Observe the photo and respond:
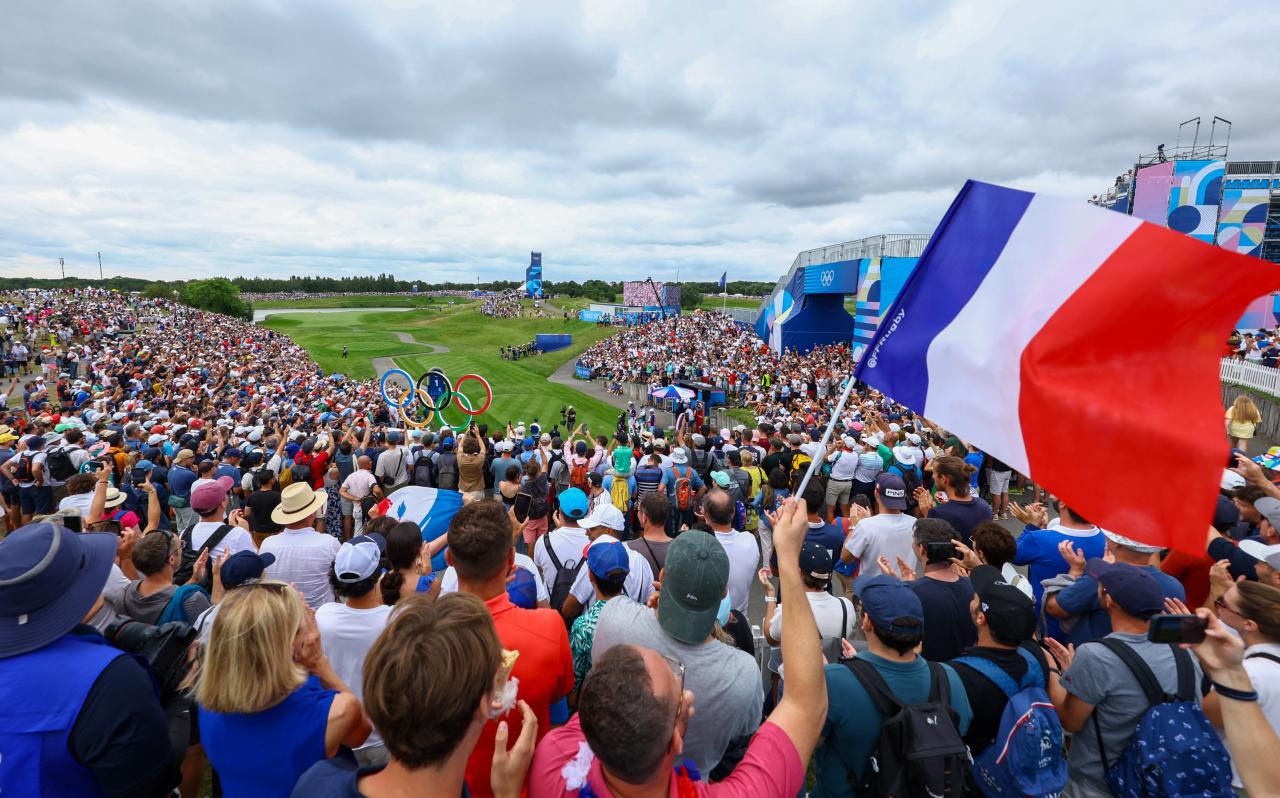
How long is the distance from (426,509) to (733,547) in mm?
3183

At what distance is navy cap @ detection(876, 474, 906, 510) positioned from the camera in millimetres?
5262

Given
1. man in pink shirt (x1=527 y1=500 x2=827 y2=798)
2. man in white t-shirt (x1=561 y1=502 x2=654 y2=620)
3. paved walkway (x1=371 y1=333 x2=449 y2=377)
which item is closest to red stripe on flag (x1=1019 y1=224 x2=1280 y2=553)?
man in pink shirt (x1=527 y1=500 x2=827 y2=798)

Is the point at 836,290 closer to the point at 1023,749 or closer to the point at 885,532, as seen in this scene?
the point at 885,532

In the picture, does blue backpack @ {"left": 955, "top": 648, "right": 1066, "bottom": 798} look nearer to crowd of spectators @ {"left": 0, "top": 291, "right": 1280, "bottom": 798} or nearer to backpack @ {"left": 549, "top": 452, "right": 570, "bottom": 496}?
crowd of spectators @ {"left": 0, "top": 291, "right": 1280, "bottom": 798}

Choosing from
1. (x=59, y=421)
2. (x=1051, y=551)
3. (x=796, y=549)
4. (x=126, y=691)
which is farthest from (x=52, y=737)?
(x=59, y=421)

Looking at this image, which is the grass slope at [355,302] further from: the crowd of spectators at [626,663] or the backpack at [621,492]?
the crowd of spectators at [626,663]

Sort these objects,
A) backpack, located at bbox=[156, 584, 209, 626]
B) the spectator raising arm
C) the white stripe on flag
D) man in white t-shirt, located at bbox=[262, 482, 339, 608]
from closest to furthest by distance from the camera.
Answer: the spectator raising arm, the white stripe on flag, backpack, located at bbox=[156, 584, 209, 626], man in white t-shirt, located at bbox=[262, 482, 339, 608]

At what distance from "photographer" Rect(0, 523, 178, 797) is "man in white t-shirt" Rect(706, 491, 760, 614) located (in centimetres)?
357

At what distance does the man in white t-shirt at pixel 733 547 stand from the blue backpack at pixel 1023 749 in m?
2.05

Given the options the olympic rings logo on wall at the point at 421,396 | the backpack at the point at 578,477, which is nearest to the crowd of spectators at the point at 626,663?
the backpack at the point at 578,477

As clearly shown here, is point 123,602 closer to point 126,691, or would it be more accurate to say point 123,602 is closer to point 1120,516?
point 126,691

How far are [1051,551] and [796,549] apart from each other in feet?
12.1

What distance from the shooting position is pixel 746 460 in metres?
9.43

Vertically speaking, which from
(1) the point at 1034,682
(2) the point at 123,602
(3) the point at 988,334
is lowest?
(2) the point at 123,602
